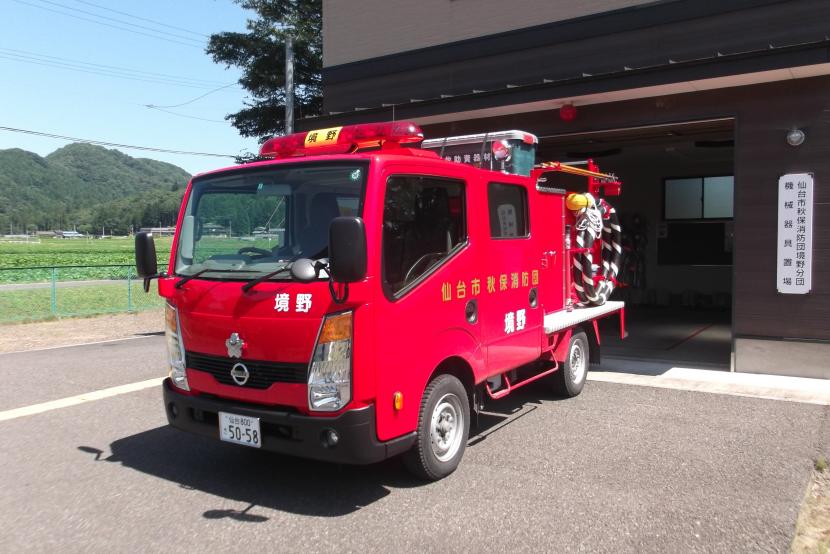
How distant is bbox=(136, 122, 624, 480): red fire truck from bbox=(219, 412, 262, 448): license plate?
0.03 feet

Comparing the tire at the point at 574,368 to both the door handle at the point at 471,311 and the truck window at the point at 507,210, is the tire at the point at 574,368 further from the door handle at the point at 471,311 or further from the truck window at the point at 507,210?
the door handle at the point at 471,311

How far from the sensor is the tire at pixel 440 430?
14.4 ft

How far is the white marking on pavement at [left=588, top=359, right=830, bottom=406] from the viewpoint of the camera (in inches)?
283

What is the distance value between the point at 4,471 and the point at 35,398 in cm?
258

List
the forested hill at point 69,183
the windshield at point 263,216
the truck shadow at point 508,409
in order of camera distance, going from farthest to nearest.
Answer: the forested hill at point 69,183, the truck shadow at point 508,409, the windshield at point 263,216

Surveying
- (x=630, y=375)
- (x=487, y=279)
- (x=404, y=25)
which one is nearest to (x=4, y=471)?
(x=487, y=279)

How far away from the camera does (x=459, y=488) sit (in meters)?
4.48

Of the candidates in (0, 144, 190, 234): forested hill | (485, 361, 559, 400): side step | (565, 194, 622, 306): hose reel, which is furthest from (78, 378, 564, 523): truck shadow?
(0, 144, 190, 234): forested hill

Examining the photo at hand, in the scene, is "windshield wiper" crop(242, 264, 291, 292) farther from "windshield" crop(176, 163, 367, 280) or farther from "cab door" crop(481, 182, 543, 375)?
→ "cab door" crop(481, 182, 543, 375)

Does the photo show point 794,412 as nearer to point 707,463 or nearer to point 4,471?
point 707,463

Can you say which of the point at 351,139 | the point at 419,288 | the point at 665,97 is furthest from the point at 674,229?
the point at 419,288

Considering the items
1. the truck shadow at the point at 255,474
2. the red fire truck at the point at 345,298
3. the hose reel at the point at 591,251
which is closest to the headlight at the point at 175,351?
the red fire truck at the point at 345,298

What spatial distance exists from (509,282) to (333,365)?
6.99 feet

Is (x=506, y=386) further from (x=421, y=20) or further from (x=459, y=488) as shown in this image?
(x=421, y=20)
